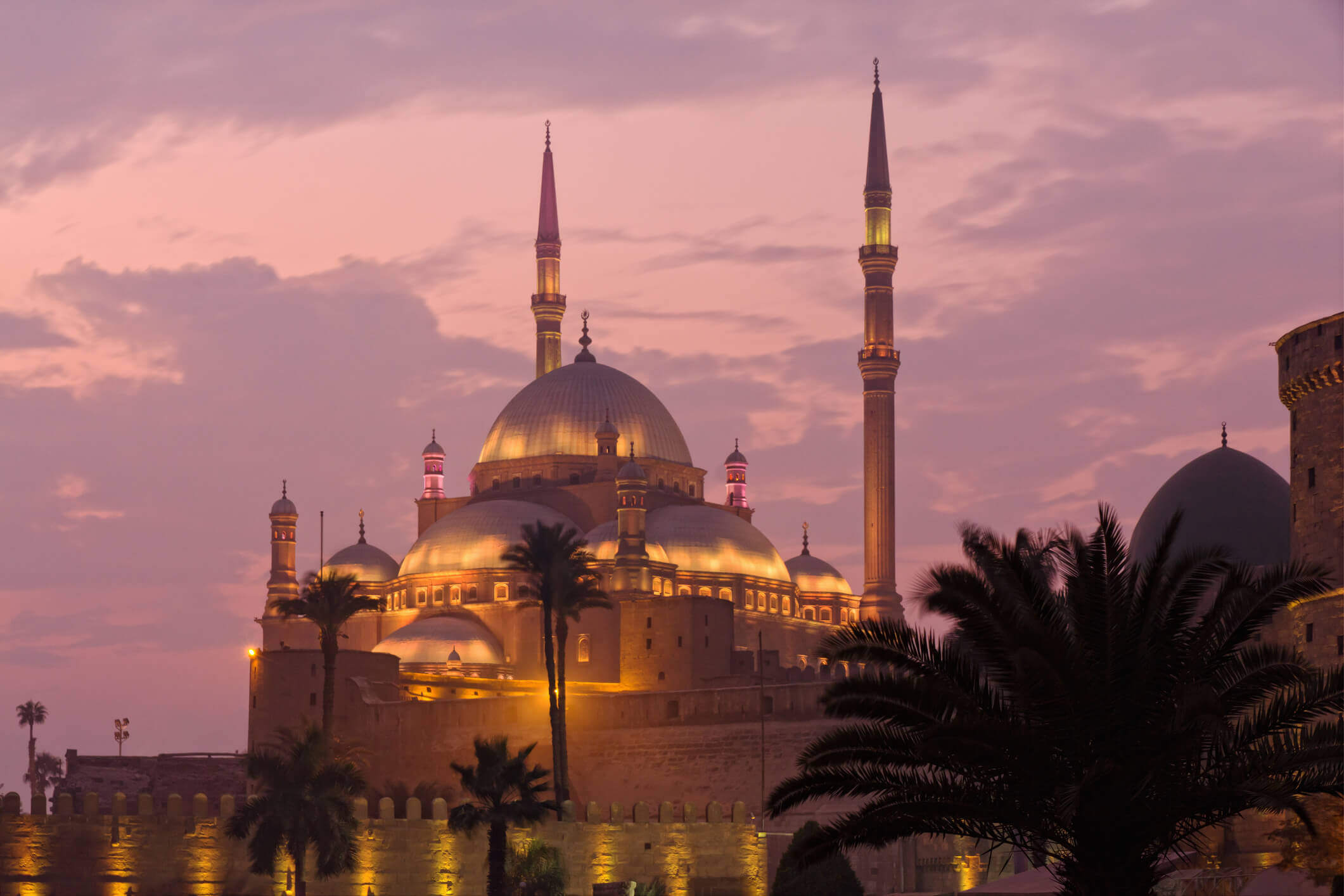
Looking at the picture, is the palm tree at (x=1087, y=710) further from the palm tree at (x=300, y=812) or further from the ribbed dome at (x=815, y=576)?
the ribbed dome at (x=815, y=576)

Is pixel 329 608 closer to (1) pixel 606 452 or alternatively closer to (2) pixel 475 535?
(2) pixel 475 535

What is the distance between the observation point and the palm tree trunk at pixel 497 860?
4409cm

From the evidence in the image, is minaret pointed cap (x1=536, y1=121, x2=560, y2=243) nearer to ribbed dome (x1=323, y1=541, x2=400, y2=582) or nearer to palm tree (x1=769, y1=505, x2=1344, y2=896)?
ribbed dome (x1=323, y1=541, x2=400, y2=582)

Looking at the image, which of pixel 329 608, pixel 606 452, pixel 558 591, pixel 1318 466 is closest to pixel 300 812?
pixel 329 608

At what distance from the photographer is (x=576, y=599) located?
5878 centimetres

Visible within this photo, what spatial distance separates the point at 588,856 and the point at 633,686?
20664mm

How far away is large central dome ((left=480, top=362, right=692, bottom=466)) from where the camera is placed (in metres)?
85.7

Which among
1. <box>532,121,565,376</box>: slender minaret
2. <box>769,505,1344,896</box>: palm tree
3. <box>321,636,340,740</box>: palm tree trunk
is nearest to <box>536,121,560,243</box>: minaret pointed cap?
<box>532,121,565,376</box>: slender minaret

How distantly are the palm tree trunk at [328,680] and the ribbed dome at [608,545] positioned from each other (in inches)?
677

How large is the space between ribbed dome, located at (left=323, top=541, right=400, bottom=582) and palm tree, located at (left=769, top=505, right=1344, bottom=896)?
209 ft

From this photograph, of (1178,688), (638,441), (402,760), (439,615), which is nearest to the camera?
(1178,688)

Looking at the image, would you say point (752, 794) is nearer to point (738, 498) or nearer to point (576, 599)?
point (576, 599)

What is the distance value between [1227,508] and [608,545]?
28.9 meters

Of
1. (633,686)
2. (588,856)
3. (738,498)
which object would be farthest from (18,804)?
(738,498)
